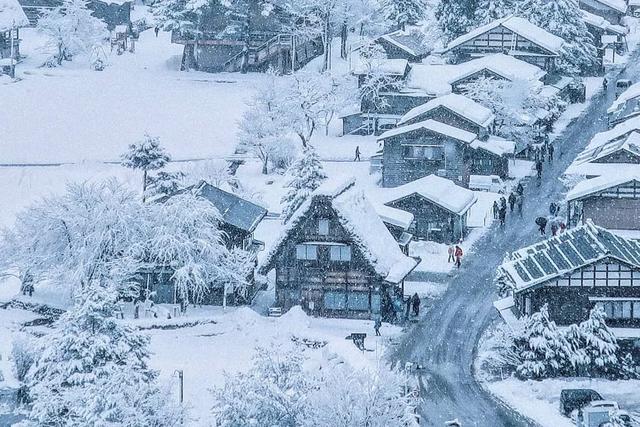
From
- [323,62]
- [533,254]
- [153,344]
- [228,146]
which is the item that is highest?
[323,62]

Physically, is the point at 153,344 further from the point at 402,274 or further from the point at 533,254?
the point at 533,254

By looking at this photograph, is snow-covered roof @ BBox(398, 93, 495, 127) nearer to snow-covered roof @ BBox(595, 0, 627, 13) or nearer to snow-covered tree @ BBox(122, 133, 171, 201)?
snow-covered tree @ BBox(122, 133, 171, 201)

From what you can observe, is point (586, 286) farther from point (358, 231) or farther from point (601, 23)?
point (601, 23)

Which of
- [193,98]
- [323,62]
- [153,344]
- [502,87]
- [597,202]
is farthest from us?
[323,62]

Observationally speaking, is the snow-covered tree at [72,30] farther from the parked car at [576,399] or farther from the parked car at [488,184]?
the parked car at [576,399]

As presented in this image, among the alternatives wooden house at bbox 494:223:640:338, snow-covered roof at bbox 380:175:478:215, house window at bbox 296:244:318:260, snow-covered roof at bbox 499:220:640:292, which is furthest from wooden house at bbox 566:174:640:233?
house window at bbox 296:244:318:260

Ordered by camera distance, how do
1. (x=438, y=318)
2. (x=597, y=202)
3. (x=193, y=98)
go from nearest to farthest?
(x=438, y=318), (x=597, y=202), (x=193, y=98)

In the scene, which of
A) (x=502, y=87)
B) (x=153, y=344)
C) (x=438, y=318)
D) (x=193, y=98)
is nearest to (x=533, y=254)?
(x=438, y=318)
